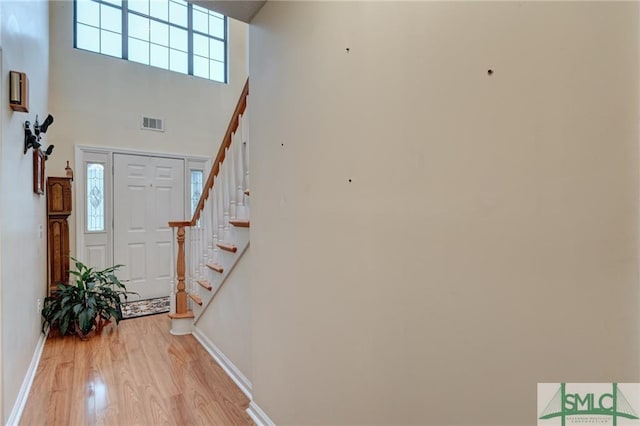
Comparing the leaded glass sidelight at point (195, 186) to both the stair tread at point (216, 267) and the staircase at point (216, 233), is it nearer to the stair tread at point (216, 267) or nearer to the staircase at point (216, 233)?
the staircase at point (216, 233)

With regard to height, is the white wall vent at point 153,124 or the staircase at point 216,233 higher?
the white wall vent at point 153,124

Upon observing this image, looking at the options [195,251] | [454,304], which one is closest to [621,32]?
[454,304]

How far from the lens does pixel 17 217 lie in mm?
1945

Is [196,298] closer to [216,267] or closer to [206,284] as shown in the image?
[206,284]

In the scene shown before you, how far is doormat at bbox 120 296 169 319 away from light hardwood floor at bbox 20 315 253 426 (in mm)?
782

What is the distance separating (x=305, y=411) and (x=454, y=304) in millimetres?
961

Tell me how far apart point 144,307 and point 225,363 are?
2209 millimetres

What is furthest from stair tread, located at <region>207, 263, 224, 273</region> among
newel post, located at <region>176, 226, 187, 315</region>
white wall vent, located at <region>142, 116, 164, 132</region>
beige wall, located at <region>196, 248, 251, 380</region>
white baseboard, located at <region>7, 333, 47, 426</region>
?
white wall vent, located at <region>142, 116, 164, 132</region>

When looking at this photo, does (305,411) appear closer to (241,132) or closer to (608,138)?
(608,138)

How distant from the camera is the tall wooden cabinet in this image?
3.52m

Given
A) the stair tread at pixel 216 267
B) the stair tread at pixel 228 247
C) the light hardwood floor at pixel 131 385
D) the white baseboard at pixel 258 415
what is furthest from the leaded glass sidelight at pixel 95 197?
the white baseboard at pixel 258 415

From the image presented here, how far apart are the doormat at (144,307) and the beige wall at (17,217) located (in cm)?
103

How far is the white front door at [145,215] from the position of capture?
4348mm

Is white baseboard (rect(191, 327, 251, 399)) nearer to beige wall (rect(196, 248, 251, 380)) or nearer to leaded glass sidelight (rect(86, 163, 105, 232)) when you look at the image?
beige wall (rect(196, 248, 251, 380))
